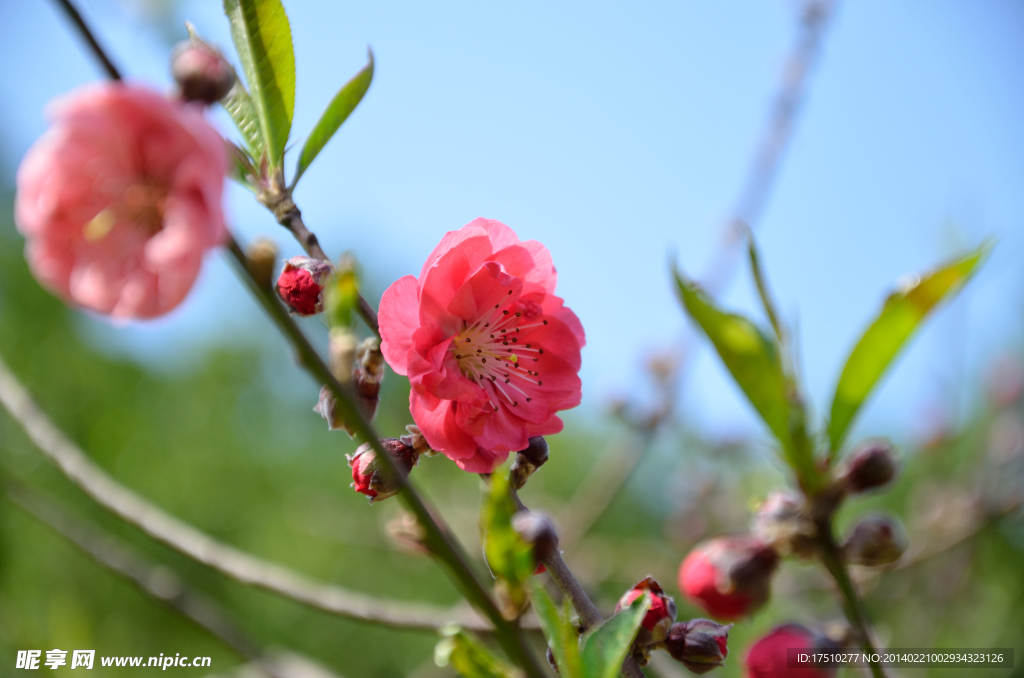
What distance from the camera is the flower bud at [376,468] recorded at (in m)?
0.59

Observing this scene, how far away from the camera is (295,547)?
861 centimetres

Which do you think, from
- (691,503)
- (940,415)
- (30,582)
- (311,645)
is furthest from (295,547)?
(940,415)

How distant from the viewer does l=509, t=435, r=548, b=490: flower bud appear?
0.63 m

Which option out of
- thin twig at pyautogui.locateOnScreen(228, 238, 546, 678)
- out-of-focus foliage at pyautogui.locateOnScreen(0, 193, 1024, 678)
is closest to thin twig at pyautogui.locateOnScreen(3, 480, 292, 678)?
out-of-focus foliage at pyautogui.locateOnScreen(0, 193, 1024, 678)

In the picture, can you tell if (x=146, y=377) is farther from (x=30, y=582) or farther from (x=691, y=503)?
(x=691, y=503)

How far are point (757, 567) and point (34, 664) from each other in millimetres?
1525

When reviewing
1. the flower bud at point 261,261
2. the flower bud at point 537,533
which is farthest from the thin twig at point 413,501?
the flower bud at point 537,533

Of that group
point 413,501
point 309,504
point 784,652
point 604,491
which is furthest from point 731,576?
point 309,504

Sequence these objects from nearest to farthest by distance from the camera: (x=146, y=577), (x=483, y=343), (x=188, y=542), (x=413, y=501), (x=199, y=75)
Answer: (x=413, y=501)
(x=199, y=75)
(x=483, y=343)
(x=188, y=542)
(x=146, y=577)

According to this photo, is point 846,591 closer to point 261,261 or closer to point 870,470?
point 870,470

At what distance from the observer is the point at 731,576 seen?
750mm

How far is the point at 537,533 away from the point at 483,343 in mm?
334

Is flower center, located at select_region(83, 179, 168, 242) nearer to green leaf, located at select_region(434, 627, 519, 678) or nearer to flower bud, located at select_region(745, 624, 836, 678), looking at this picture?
green leaf, located at select_region(434, 627, 519, 678)

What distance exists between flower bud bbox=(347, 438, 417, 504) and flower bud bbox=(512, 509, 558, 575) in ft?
0.43
